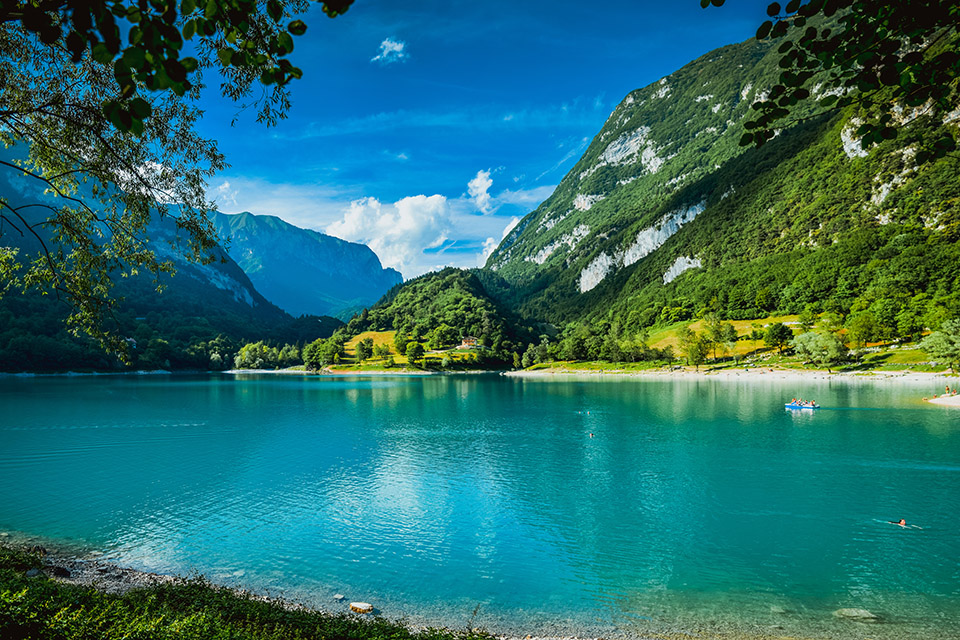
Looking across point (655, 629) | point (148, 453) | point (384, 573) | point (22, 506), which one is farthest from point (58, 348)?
point (655, 629)

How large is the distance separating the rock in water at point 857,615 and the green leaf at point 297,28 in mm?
20536

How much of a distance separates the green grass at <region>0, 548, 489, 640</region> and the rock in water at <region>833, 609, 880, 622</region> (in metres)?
11.8

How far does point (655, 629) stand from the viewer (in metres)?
14.2

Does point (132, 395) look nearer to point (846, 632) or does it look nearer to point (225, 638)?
point (225, 638)

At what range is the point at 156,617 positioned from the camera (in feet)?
29.2

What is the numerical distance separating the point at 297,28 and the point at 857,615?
21.0 metres

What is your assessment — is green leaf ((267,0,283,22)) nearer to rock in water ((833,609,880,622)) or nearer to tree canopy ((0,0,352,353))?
tree canopy ((0,0,352,353))

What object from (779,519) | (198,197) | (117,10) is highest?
(198,197)

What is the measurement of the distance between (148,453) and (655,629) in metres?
42.7

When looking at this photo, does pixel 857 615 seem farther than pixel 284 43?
Yes

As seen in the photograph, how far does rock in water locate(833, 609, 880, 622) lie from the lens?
47.3 ft

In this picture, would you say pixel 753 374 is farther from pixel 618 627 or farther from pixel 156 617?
pixel 156 617

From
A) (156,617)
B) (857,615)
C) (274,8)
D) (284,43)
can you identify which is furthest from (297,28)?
(857,615)

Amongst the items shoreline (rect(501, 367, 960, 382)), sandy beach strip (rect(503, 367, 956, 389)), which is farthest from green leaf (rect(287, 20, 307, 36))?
shoreline (rect(501, 367, 960, 382))
